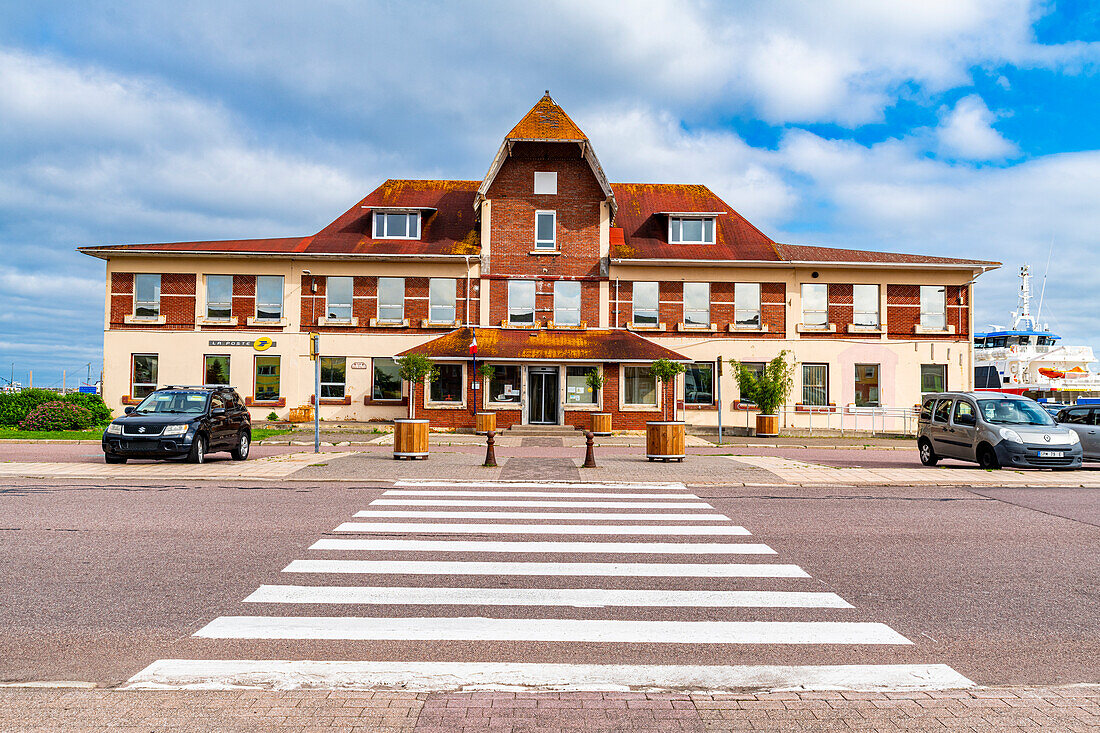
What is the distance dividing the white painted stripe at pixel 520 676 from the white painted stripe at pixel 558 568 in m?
2.50

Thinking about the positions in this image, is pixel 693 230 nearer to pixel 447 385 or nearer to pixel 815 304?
pixel 815 304

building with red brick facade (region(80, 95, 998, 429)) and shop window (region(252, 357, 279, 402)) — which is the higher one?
building with red brick facade (region(80, 95, 998, 429))

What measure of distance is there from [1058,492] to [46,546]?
16197 millimetres

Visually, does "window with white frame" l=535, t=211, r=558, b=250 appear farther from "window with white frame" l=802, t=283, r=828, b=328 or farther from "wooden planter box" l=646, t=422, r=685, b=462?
"wooden planter box" l=646, t=422, r=685, b=462

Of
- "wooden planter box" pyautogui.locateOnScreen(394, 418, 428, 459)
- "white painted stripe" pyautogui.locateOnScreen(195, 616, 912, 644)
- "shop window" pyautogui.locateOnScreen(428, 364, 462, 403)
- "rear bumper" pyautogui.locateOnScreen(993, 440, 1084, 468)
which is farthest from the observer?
"shop window" pyautogui.locateOnScreen(428, 364, 462, 403)

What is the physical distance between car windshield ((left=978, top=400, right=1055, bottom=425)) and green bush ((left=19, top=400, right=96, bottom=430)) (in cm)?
2938

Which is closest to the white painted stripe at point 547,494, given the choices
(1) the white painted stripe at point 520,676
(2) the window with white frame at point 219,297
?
(1) the white painted stripe at point 520,676

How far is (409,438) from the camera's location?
59.7 feet

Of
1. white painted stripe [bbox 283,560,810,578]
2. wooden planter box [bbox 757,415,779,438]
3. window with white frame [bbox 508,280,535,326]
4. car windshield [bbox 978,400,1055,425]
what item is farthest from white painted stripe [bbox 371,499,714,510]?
window with white frame [bbox 508,280,535,326]

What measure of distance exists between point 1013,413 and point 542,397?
19309 millimetres

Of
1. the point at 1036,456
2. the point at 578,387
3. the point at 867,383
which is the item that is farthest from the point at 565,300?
the point at 1036,456

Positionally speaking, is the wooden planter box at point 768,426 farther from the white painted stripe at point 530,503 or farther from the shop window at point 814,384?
the white painted stripe at point 530,503

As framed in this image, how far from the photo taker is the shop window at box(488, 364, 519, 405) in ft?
110

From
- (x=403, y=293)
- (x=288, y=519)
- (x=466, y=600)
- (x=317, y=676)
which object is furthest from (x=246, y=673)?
(x=403, y=293)
